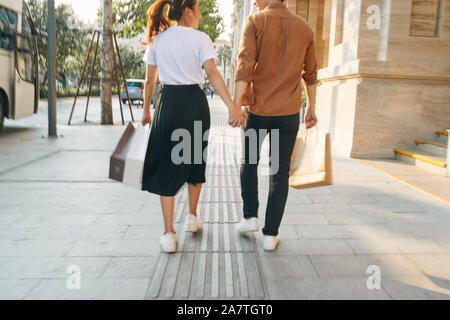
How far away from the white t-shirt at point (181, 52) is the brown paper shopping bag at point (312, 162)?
0.92 metres

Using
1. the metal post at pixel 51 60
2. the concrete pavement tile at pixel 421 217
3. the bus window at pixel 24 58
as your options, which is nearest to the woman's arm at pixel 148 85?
the concrete pavement tile at pixel 421 217

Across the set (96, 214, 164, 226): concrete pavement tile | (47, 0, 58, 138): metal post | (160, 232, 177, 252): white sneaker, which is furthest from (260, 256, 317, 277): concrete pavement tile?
(47, 0, 58, 138): metal post

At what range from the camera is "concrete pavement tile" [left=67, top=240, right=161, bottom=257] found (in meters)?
3.20

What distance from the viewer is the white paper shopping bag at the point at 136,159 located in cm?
309

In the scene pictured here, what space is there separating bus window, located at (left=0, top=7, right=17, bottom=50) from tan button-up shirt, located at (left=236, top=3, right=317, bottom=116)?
9.15 m

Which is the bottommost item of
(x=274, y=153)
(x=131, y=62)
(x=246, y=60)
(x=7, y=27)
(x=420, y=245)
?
(x=420, y=245)

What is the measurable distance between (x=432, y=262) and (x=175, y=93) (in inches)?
86.4

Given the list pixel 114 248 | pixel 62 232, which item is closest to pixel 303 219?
pixel 114 248

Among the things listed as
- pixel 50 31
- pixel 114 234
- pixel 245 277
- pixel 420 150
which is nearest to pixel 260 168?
pixel 420 150

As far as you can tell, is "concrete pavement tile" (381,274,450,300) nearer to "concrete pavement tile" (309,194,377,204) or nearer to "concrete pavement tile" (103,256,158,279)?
"concrete pavement tile" (103,256,158,279)

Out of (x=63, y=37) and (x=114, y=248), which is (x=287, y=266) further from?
(x=63, y=37)

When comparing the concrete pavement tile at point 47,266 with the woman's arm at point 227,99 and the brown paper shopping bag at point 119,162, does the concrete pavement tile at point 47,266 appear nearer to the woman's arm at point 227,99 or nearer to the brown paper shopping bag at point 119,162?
the brown paper shopping bag at point 119,162

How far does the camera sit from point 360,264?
3.06 meters
